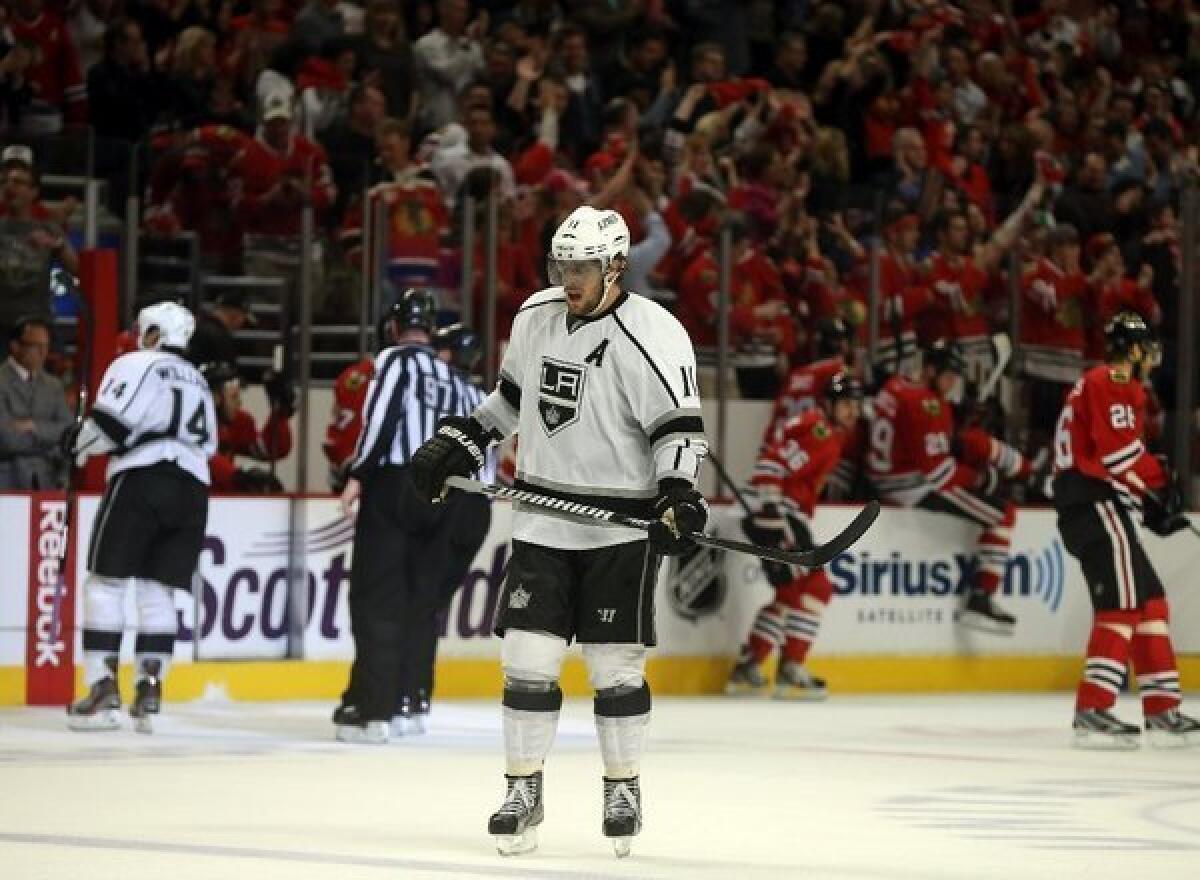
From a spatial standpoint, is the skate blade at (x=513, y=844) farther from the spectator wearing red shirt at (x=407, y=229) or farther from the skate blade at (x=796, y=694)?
the skate blade at (x=796, y=694)

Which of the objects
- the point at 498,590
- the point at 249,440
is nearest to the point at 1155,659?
the point at 498,590

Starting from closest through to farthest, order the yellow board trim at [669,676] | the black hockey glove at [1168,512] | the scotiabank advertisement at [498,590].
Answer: the black hockey glove at [1168,512] → the scotiabank advertisement at [498,590] → the yellow board trim at [669,676]

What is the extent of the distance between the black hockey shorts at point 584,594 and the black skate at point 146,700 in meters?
3.93

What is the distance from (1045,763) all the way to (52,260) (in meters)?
5.00

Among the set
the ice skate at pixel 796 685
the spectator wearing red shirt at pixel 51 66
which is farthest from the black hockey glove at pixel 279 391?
the ice skate at pixel 796 685

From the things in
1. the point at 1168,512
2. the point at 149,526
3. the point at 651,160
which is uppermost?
the point at 651,160

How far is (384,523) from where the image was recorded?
10.7m

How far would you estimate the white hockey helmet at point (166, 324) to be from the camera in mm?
10953

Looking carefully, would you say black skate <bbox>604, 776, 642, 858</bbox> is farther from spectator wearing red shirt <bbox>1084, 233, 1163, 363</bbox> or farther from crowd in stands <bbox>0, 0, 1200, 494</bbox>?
spectator wearing red shirt <bbox>1084, 233, 1163, 363</bbox>

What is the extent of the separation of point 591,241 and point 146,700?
174 inches

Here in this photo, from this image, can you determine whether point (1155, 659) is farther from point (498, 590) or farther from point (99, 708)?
point (99, 708)

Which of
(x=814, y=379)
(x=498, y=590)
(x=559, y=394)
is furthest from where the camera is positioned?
(x=814, y=379)

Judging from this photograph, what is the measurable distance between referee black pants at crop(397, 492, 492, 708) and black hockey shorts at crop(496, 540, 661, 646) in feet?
12.0

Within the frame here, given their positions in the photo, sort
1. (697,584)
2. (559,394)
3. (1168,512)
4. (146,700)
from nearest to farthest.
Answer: (559,394) → (146,700) → (1168,512) → (697,584)
